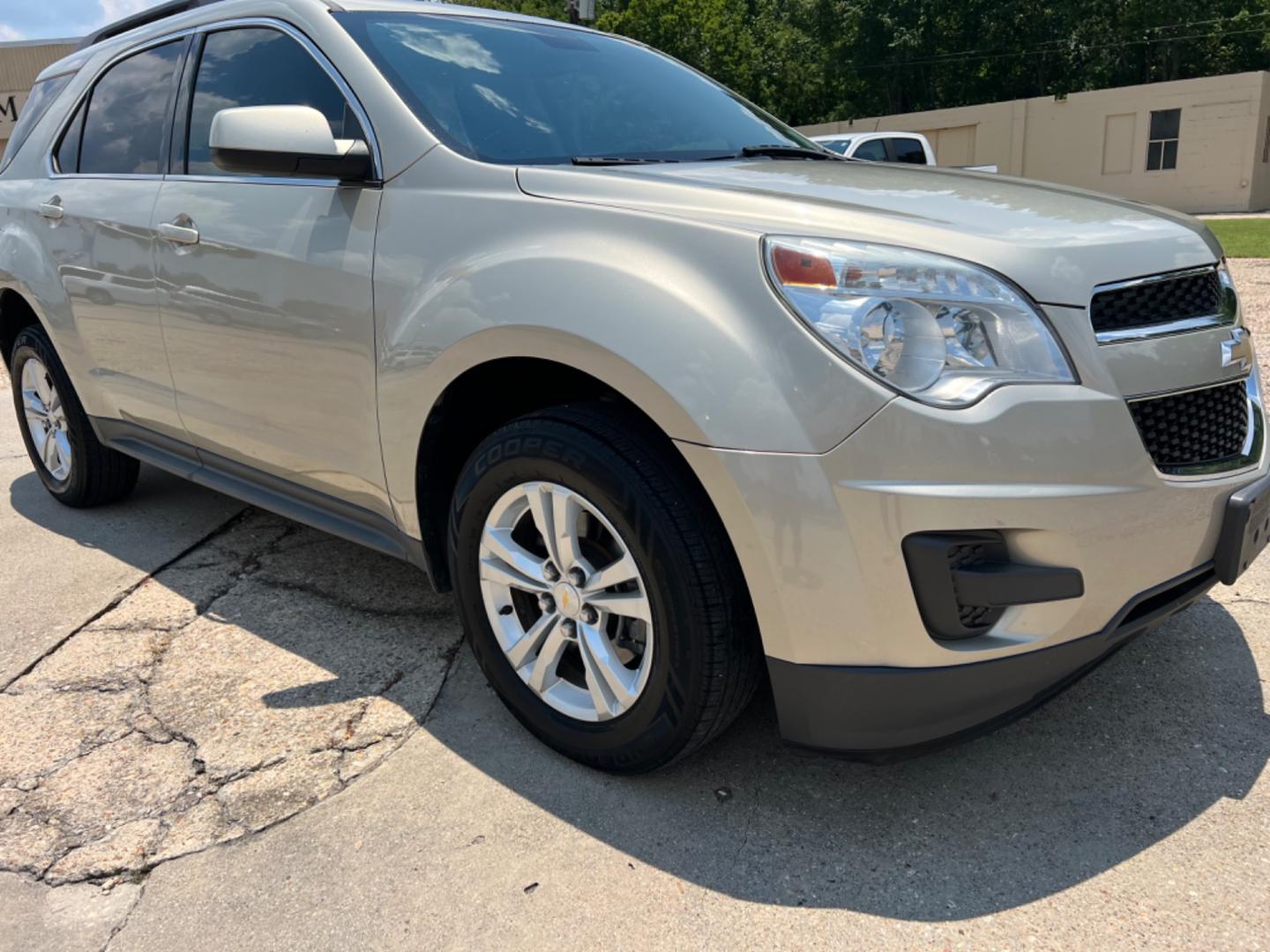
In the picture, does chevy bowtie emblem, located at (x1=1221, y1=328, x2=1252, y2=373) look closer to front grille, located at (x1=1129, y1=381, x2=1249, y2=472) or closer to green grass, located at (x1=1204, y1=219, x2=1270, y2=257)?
front grille, located at (x1=1129, y1=381, x2=1249, y2=472)

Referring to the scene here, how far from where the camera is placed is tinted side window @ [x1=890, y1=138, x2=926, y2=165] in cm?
1241

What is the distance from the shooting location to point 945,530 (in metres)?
1.79

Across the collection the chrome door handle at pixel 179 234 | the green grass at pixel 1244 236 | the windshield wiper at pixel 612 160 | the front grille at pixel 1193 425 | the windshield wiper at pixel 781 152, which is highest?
the windshield wiper at pixel 612 160

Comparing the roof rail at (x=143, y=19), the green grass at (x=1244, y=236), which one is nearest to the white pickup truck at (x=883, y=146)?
the green grass at (x=1244, y=236)

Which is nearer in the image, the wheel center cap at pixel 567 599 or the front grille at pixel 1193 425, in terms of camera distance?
the front grille at pixel 1193 425

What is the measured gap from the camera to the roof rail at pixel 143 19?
383 cm

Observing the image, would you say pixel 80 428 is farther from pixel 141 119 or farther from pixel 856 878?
pixel 856 878

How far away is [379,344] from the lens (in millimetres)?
2508

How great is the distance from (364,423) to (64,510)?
2696 millimetres

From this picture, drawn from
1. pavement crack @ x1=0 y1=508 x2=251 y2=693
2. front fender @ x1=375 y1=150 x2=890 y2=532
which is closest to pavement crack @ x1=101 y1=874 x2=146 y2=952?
front fender @ x1=375 y1=150 x2=890 y2=532

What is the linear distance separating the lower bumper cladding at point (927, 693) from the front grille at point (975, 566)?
7 cm

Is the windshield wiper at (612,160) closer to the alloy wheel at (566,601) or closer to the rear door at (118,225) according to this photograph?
the alloy wheel at (566,601)

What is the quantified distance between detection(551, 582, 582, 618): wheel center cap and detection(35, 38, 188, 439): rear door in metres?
1.81

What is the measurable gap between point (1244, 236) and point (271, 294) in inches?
643
